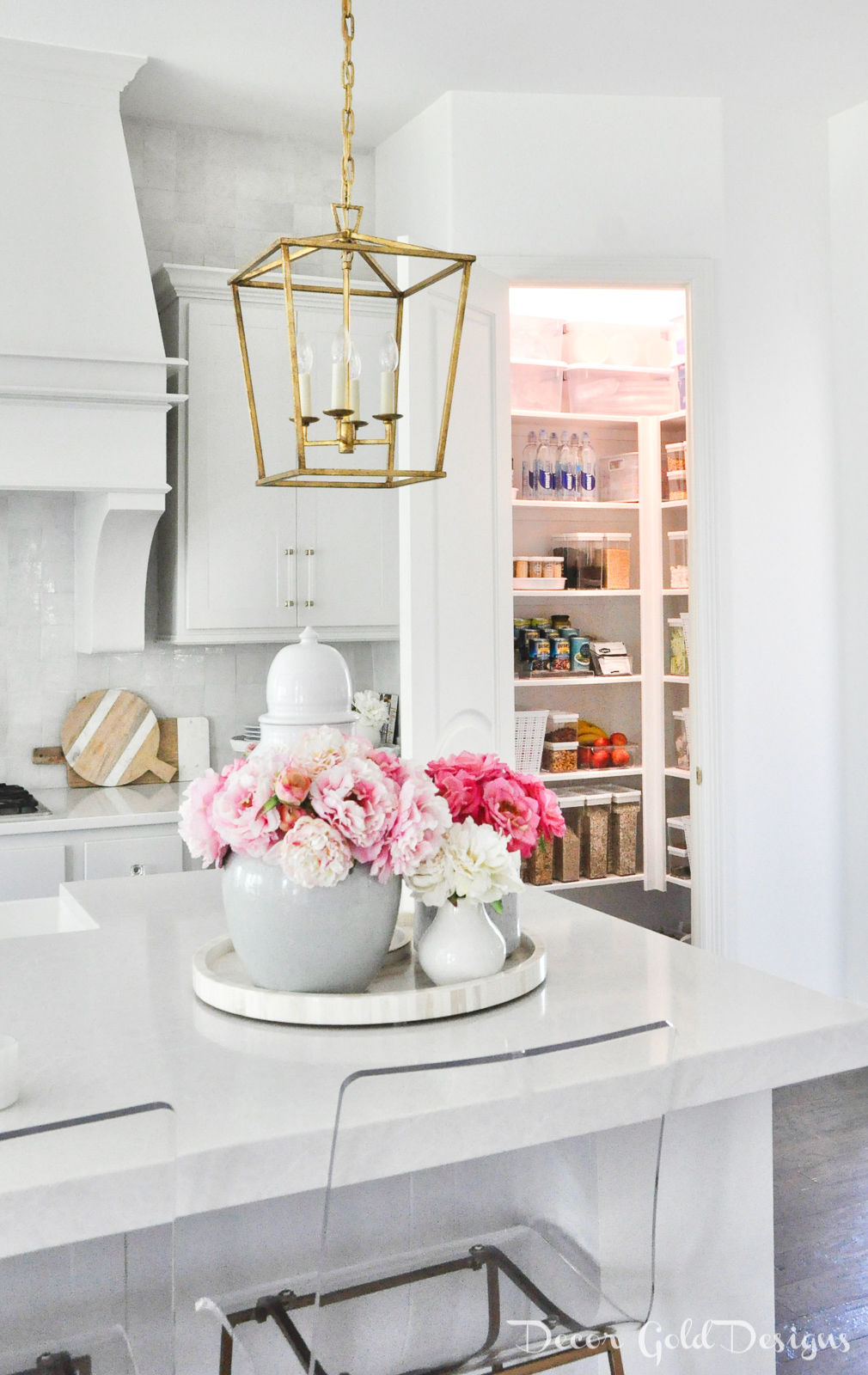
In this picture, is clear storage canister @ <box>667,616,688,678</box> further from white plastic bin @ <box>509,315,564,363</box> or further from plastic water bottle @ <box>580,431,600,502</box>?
white plastic bin @ <box>509,315,564,363</box>

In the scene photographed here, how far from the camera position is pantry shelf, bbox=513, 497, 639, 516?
4848 millimetres

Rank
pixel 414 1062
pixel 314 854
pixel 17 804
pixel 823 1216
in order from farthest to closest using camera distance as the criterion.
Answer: pixel 17 804 < pixel 823 1216 < pixel 314 854 < pixel 414 1062

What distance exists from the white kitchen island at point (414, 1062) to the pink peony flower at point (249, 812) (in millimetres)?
232

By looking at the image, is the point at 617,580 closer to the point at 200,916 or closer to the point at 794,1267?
the point at 794,1267

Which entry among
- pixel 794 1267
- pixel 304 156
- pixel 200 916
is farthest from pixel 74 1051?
pixel 304 156

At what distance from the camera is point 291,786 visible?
4.75 feet

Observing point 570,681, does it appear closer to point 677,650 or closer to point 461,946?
point 677,650

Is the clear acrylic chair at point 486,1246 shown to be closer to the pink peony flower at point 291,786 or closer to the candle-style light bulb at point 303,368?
the pink peony flower at point 291,786

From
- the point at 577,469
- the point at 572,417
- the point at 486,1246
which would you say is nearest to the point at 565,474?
the point at 577,469

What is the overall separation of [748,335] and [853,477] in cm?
60

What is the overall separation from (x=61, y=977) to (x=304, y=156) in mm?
3380

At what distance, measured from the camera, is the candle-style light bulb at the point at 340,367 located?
156 centimetres

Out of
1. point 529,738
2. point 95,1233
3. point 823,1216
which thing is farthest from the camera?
point 529,738

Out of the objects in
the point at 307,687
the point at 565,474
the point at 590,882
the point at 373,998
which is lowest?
the point at 590,882
